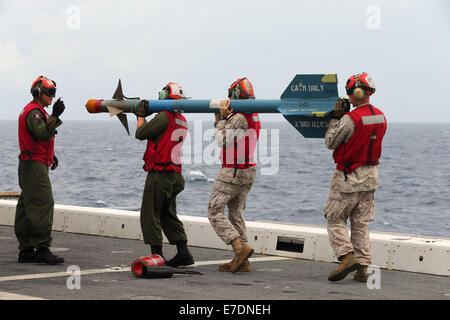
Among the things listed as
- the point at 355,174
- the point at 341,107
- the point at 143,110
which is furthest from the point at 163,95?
the point at 355,174

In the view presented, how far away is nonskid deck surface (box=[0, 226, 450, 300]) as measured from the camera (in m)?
8.04

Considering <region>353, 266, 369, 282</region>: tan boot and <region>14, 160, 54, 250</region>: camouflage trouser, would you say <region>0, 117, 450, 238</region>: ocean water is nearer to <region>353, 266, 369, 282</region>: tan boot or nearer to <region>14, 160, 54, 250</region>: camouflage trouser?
<region>14, 160, 54, 250</region>: camouflage trouser

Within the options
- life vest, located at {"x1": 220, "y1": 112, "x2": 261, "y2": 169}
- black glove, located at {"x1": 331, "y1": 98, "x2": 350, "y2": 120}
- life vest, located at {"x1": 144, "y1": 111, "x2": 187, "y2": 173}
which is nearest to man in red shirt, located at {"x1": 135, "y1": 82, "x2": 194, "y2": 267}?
life vest, located at {"x1": 144, "y1": 111, "x2": 187, "y2": 173}

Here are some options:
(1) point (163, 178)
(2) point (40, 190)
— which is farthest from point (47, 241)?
(1) point (163, 178)

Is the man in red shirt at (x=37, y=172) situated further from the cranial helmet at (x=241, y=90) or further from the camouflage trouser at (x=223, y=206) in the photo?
the cranial helmet at (x=241, y=90)

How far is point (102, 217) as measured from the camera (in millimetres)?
12789

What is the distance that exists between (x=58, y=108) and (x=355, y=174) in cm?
362

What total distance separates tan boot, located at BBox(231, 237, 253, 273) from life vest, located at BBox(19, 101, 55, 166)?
2.55 meters

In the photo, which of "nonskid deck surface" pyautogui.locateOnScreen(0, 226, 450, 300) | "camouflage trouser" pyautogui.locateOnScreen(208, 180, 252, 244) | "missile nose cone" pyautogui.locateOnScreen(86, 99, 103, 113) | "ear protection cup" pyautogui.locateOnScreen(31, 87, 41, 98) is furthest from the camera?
"missile nose cone" pyautogui.locateOnScreen(86, 99, 103, 113)

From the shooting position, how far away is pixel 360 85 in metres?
9.09

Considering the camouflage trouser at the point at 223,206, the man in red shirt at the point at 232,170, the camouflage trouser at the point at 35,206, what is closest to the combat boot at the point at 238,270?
the man in red shirt at the point at 232,170

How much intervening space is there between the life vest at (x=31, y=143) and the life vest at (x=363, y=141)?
11.8 feet

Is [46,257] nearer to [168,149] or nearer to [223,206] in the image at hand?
[168,149]
